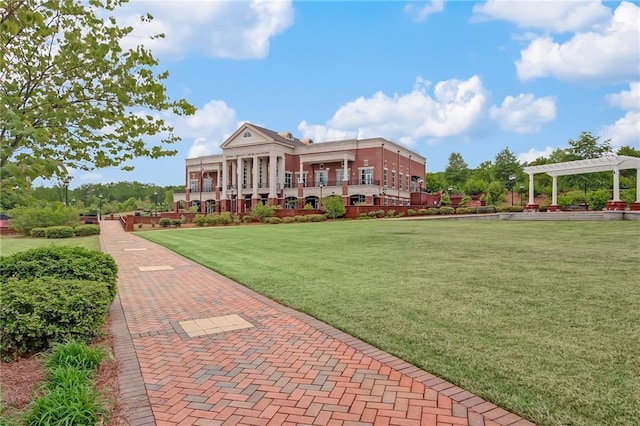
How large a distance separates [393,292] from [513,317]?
2.17 metres

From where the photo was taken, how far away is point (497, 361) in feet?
13.7

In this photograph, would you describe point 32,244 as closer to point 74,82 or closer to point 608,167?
point 74,82

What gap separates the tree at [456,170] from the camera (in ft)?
257

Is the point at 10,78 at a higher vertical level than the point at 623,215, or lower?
higher

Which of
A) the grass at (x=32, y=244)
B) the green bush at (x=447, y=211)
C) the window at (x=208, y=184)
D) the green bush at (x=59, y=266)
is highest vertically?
the window at (x=208, y=184)

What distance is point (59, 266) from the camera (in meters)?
6.16

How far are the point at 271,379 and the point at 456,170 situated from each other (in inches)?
3213

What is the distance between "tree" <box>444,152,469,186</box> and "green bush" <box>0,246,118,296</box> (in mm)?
76920

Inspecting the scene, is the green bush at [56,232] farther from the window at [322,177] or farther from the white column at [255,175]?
the window at [322,177]

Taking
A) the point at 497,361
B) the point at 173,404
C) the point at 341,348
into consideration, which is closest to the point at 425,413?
the point at 497,361

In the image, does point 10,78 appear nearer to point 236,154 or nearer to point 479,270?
point 479,270

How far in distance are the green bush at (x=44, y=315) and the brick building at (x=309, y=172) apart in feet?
133

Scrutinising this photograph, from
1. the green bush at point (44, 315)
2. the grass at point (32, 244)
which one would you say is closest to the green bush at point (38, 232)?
the grass at point (32, 244)

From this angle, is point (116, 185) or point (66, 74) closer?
point (66, 74)
